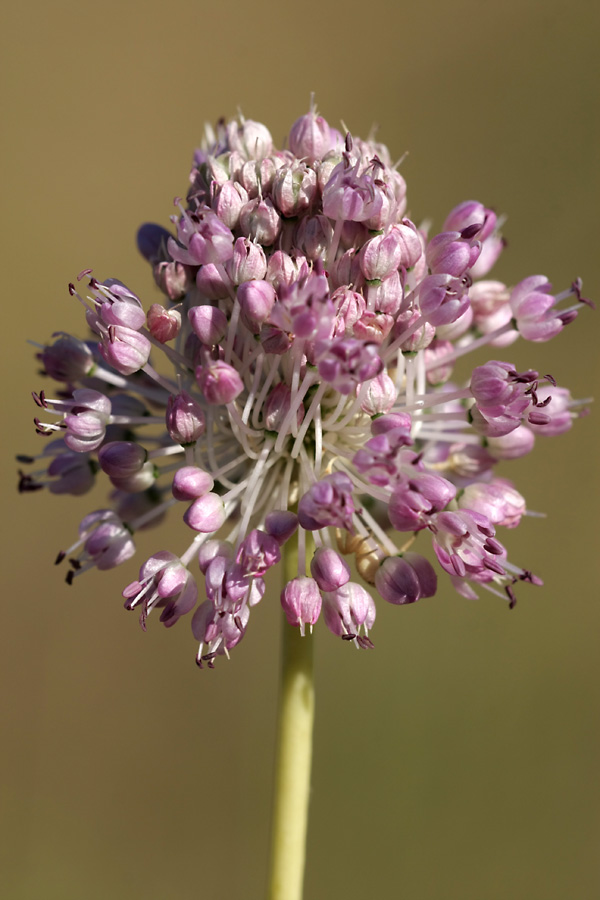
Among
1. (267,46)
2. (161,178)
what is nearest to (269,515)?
(161,178)

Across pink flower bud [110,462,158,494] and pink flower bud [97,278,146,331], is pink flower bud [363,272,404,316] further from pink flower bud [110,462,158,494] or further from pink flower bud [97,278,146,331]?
pink flower bud [110,462,158,494]

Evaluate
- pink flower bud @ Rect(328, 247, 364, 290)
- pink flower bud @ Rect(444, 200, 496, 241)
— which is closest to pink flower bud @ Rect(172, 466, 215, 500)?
pink flower bud @ Rect(328, 247, 364, 290)

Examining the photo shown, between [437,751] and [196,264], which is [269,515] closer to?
[196,264]

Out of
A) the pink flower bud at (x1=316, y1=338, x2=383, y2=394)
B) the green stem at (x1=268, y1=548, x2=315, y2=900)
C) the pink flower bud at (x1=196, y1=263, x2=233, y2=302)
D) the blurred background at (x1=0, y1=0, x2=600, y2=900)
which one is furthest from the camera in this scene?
the blurred background at (x1=0, y1=0, x2=600, y2=900)

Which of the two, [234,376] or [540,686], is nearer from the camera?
[234,376]

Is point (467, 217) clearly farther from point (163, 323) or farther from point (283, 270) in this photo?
point (163, 323)

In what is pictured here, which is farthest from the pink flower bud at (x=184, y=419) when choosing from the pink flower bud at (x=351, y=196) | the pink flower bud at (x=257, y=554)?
the pink flower bud at (x=351, y=196)
